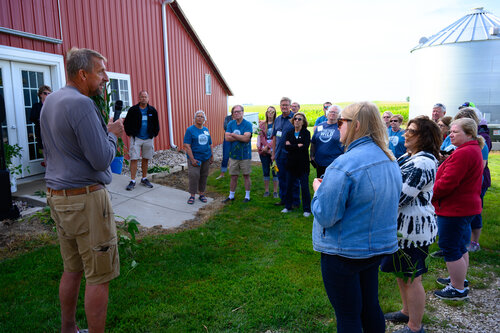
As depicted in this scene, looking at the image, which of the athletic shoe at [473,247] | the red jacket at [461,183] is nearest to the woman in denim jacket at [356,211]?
the red jacket at [461,183]

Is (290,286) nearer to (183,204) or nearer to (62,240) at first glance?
(62,240)

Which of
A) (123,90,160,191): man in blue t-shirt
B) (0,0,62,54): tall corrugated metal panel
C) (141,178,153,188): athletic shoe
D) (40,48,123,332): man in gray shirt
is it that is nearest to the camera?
(40,48,123,332): man in gray shirt

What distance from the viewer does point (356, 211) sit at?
2068mm

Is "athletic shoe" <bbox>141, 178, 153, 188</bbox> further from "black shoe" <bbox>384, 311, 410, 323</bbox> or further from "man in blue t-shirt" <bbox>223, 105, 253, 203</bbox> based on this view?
"black shoe" <bbox>384, 311, 410, 323</bbox>

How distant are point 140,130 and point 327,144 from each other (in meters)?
4.18

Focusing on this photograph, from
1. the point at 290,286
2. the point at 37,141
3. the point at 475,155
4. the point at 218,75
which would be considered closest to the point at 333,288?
the point at 290,286

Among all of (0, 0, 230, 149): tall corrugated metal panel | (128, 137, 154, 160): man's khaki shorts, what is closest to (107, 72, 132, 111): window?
(0, 0, 230, 149): tall corrugated metal panel

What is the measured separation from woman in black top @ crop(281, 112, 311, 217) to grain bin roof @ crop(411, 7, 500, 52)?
14.0 meters

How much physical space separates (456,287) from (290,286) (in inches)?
69.1

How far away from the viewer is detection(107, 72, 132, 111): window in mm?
9836

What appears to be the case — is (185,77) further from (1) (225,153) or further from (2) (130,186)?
(2) (130,186)

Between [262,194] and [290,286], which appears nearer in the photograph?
[290,286]

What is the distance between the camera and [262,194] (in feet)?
27.0

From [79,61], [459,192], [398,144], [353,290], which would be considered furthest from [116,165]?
[398,144]
